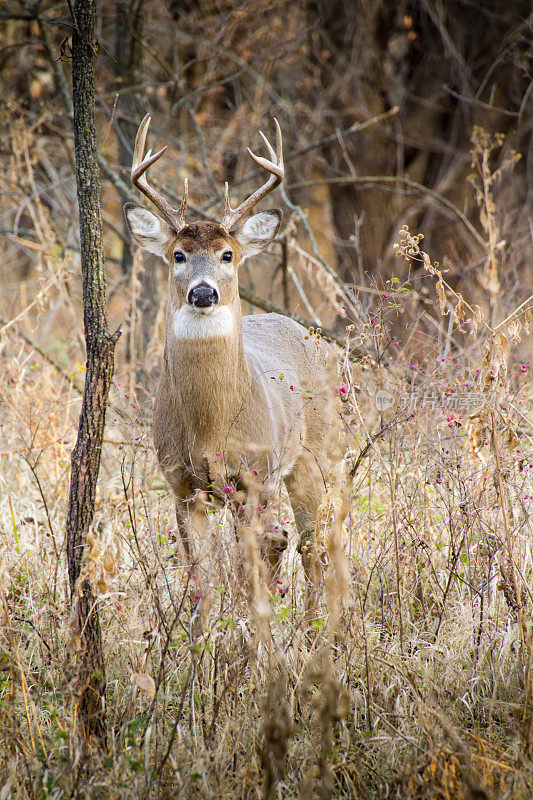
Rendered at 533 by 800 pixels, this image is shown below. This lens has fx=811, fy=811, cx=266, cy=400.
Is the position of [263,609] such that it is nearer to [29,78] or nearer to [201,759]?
[201,759]

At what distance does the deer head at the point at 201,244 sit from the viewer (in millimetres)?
4160

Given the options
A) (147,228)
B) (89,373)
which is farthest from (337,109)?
(89,373)

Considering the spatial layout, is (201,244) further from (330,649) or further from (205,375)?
(330,649)

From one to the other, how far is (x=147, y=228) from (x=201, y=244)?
1.61ft

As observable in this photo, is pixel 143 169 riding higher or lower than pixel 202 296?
higher

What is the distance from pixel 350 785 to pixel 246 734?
452 millimetres

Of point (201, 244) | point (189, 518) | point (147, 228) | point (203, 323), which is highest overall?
point (147, 228)

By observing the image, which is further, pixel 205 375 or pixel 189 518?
pixel 205 375

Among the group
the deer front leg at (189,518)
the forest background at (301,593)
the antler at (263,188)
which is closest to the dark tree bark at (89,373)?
the forest background at (301,593)

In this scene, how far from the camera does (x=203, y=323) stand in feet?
13.8

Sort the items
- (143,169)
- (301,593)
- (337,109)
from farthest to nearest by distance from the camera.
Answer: (337,109) < (301,593) < (143,169)

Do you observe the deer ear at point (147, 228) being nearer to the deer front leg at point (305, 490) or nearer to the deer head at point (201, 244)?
the deer head at point (201, 244)

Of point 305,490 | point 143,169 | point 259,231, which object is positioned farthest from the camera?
point 305,490

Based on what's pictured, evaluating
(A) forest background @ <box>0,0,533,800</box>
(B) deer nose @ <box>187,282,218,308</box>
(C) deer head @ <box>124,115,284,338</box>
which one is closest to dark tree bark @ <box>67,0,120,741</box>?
(A) forest background @ <box>0,0,533,800</box>
